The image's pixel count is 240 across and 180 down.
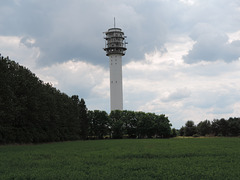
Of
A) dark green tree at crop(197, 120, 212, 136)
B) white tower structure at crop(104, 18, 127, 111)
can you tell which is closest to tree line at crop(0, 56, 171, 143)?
white tower structure at crop(104, 18, 127, 111)

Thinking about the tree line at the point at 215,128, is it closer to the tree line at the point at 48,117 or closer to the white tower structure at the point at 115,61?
the tree line at the point at 48,117

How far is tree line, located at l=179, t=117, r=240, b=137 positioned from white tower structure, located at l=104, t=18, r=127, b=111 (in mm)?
37403

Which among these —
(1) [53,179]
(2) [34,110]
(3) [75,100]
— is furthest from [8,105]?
(3) [75,100]

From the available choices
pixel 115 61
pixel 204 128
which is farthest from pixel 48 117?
pixel 204 128

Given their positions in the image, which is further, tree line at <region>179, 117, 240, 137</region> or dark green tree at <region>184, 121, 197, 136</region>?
dark green tree at <region>184, 121, 197, 136</region>

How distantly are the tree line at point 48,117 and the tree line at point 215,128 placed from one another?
72.7ft

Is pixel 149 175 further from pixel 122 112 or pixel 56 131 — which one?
pixel 122 112

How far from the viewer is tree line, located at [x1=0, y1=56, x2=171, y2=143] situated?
44491 millimetres

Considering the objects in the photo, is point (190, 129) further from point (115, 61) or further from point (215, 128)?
point (115, 61)

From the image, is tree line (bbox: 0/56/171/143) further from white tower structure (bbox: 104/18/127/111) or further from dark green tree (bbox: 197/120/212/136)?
dark green tree (bbox: 197/120/212/136)

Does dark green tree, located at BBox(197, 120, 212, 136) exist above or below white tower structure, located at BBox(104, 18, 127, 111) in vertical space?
below

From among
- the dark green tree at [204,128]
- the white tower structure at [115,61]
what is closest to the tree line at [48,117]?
the white tower structure at [115,61]

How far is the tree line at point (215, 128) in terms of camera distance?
107 metres

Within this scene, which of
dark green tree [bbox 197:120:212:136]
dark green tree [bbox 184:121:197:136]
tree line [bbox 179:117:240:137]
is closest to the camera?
tree line [bbox 179:117:240:137]
